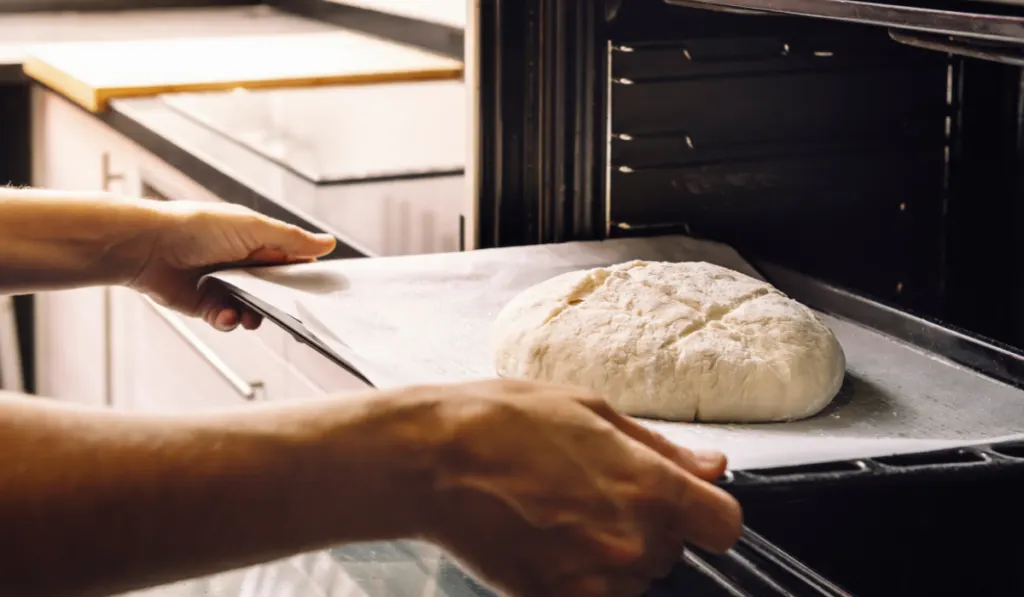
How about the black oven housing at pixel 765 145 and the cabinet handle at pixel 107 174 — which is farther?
the cabinet handle at pixel 107 174

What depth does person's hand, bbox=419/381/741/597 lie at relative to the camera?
2.10 ft

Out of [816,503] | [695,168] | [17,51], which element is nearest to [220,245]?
[695,168]

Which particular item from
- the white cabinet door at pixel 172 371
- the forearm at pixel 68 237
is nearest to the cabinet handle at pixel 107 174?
the white cabinet door at pixel 172 371

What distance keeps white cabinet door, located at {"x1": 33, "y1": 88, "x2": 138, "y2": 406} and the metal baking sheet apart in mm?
1077

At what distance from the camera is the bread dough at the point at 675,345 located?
3.22 feet

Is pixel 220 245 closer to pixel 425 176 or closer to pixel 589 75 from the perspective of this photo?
pixel 589 75

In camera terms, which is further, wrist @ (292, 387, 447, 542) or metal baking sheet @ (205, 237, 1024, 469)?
metal baking sheet @ (205, 237, 1024, 469)

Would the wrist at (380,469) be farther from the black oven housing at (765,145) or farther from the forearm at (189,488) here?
the black oven housing at (765,145)

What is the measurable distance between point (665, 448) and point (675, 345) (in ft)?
1.03

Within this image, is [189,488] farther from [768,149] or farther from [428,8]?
[428,8]

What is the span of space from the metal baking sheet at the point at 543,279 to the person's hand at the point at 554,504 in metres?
0.18

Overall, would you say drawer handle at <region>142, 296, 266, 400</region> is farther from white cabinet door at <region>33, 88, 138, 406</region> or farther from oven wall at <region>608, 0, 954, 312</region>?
oven wall at <region>608, 0, 954, 312</region>

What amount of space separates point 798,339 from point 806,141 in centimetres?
44

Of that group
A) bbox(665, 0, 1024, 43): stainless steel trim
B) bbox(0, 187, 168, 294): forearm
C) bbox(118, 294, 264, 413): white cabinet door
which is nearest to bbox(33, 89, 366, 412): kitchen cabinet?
bbox(118, 294, 264, 413): white cabinet door
